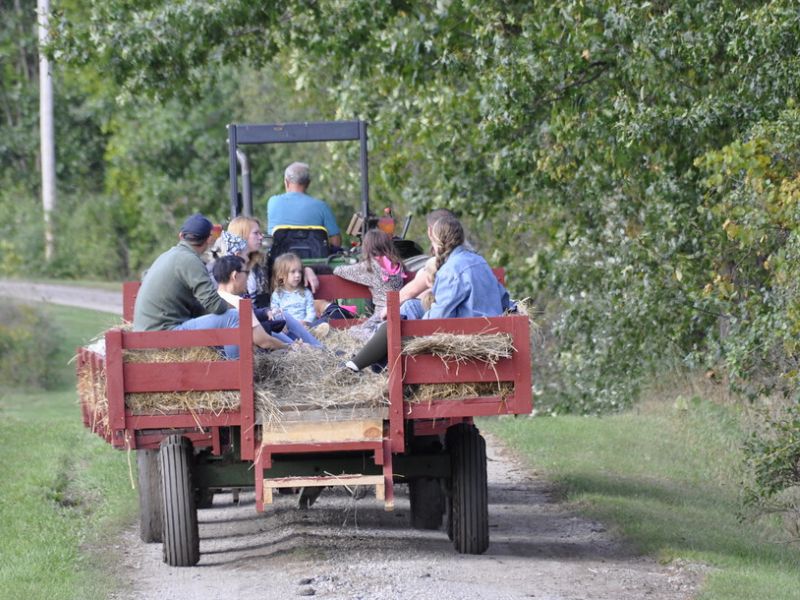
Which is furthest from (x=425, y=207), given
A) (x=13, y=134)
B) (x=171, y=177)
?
(x=13, y=134)

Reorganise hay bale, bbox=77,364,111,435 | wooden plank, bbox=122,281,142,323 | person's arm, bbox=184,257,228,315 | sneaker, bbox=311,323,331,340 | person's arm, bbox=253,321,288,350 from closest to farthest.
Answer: person's arm, bbox=253,321,288,350 < hay bale, bbox=77,364,111,435 < person's arm, bbox=184,257,228,315 < sneaker, bbox=311,323,331,340 < wooden plank, bbox=122,281,142,323

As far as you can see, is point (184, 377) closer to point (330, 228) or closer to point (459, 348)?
point (459, 348)

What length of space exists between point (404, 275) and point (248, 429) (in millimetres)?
2620

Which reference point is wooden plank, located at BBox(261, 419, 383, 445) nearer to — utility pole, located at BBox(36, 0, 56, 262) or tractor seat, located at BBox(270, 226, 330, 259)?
tractor seat, located at BBox(270, 226, 330, 259)

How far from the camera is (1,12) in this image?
45.6m

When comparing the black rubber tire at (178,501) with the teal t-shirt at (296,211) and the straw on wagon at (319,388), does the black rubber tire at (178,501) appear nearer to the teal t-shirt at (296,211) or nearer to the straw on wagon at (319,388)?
the straw on wagon at (319,388)

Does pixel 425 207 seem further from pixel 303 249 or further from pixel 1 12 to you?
pixel 1 12

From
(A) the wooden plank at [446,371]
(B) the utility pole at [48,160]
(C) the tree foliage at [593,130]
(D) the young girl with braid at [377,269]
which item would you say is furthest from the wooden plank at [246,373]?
(B) the utility pole at [48,160]

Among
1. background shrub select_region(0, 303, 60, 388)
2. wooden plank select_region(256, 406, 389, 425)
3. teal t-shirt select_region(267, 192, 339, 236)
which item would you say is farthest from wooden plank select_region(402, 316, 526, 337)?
background shrub select_region(0, 303, 60, 388)

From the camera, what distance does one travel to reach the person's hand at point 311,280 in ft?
33.7

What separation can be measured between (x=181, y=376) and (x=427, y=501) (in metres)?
2.43

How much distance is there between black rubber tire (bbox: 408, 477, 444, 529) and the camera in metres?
9.79

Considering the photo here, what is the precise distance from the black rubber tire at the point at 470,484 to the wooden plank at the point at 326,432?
815 mm

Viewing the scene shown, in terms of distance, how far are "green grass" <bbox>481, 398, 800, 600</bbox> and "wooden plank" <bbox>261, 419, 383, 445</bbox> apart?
202 centimetres
